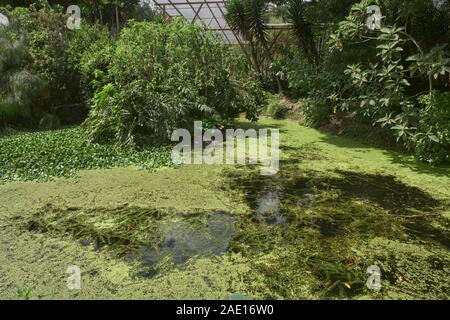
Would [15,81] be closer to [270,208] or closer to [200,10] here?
[270,208]

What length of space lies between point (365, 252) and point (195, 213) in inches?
69.9

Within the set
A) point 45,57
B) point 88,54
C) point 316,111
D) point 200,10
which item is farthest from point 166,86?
point 200,10

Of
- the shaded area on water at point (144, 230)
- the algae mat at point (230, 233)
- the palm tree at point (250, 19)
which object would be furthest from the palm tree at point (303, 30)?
the shaded area on water at point (144, 230)

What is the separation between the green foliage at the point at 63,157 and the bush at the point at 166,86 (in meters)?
0.39

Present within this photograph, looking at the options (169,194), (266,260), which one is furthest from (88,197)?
(266,260)

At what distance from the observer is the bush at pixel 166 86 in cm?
679

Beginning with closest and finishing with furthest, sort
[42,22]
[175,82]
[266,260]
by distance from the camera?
[266,260] < [175,82] < [42,22]

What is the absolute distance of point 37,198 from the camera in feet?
14.8

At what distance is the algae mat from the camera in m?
2.90

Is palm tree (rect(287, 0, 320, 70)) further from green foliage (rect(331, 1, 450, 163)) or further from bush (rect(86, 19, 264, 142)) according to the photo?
green foliage (rect(331, 1, 450, 163))

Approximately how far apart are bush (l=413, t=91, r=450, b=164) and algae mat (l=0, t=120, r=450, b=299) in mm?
285

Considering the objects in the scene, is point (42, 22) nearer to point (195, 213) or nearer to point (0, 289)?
point (195, 213)

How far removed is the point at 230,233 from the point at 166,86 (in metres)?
4.20

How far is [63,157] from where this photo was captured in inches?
228
